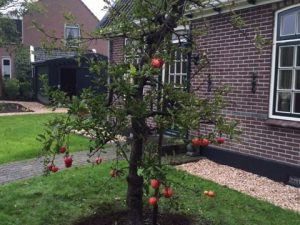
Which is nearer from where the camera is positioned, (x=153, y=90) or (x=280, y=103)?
(x=153, y=90)

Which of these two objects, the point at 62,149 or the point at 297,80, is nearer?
the point at 62,149

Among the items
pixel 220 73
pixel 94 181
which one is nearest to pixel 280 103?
pixel 220 73

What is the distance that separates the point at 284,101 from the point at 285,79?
0.39 m

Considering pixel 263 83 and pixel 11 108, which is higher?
pixel 263 83

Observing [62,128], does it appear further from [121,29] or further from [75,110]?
[121,29]

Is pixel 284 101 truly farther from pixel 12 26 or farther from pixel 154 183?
pixel 12 26

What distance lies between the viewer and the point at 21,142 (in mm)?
11141

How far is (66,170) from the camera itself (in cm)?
782

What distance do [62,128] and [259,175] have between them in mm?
5268

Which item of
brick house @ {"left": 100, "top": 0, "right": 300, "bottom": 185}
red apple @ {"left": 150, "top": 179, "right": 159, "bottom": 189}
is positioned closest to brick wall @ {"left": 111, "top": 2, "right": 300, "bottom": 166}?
brick house @ {"left": 100, "top": 0, "right": 300, "bottom": 185}

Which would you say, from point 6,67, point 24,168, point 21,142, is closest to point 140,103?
point 24,168

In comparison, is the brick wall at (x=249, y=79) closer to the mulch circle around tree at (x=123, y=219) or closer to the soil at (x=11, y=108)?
the mulch circle around tree at (x=123, y=219)

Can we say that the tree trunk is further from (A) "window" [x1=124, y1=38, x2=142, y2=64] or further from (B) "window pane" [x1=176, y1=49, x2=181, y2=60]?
(B) "window pane" [x1=176, y1=49, x2=181, y2=60]

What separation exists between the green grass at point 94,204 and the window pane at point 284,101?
6.21 ft
